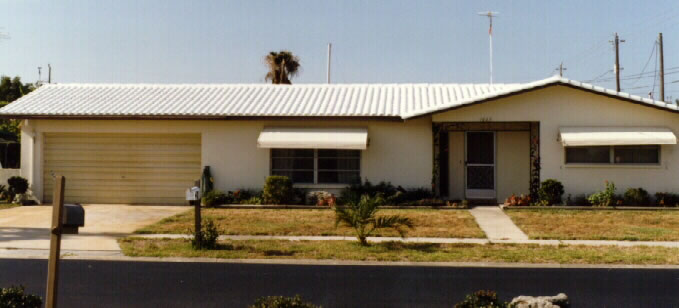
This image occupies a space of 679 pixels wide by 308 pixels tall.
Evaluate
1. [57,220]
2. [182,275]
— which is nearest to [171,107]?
[182,275]

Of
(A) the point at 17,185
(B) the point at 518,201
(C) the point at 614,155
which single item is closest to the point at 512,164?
(B) the point at 518,201

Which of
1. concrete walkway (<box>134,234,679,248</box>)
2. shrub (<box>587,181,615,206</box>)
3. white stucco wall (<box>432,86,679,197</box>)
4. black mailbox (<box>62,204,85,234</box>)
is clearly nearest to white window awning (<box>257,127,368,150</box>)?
white stucco wall (<box>432,86,679,197</box>)

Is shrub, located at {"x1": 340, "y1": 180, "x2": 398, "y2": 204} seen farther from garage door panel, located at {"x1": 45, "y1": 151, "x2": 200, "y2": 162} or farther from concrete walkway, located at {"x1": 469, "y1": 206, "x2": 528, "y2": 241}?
garage door panel, located at {"x1": 45, "y1": 151, "x2": 200, "y2": 162}

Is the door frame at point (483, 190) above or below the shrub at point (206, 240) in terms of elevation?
above

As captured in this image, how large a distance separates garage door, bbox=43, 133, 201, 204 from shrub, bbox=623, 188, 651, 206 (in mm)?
11711

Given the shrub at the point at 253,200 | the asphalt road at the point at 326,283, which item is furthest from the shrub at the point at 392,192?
the asphalt road at the point at 326,283

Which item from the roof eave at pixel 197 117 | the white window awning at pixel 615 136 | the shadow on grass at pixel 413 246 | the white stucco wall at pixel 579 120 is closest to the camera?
the shadow on grass at pixel 413 246

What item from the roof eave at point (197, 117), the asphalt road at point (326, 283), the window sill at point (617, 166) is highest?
the roof eave at point (197, 117)

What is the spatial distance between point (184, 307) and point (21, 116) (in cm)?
1375

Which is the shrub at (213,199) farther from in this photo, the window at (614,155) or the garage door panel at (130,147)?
the window at (614,155)

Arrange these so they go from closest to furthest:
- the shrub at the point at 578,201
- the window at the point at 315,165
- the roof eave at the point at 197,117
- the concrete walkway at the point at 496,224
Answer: the concrete walkway at the point at 496,224 < the shrub at the point at 578,201 < the roof eave at the point at 197,117 < the window at the point at 315,165

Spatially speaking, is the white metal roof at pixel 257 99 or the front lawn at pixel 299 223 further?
the white metal roof at pixel 257 99

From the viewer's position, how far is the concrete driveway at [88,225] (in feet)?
39.7

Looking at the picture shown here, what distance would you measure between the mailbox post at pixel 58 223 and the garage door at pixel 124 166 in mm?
13415
